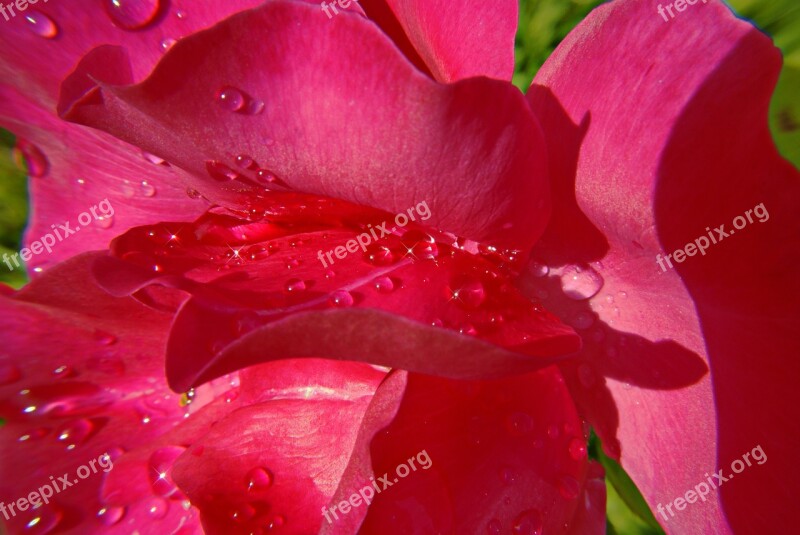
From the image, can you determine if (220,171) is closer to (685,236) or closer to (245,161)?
(245,161)

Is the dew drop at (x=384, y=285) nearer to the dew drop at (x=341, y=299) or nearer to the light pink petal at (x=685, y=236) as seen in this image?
the dew drop at (x=341, y=299)

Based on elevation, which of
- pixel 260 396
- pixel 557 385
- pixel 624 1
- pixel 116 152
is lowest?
pixel 557 385

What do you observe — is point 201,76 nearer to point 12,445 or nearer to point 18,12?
point 18,12

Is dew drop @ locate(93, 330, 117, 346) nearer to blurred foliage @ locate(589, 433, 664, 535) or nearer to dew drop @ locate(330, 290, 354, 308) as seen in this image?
dew drop @ locate(330, 290, 354, 308)

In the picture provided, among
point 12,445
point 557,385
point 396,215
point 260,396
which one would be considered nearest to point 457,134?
point 396,215

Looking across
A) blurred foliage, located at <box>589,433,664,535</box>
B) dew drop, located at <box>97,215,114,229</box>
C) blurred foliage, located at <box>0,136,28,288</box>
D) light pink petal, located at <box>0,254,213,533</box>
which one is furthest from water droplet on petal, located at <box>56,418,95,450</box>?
blurred foliage, located at <box>589,433,664,535</box>
